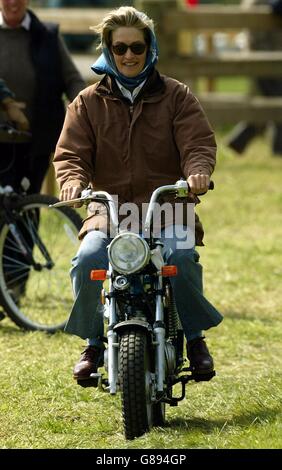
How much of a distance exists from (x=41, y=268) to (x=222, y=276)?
2142mm

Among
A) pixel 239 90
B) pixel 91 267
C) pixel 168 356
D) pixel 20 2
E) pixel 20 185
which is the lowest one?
pixel 168 356

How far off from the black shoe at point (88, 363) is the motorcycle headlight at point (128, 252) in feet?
1.97

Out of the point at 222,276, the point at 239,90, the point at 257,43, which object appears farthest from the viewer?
the point at 239,90

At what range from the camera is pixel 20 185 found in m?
8.47

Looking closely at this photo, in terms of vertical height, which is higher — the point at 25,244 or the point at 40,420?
the point at 25,244

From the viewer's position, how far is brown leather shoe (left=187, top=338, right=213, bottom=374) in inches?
233

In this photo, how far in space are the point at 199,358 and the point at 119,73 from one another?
1.38 meters

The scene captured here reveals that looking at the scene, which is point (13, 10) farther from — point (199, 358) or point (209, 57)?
point (209, 57)

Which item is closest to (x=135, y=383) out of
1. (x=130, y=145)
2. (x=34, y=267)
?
(x=130, y=145)

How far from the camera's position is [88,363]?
5844mm

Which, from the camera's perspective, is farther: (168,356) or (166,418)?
(166,418)

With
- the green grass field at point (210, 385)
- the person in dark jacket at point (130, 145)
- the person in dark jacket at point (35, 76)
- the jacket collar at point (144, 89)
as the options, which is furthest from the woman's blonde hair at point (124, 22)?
the person in dark jacket at point (35, 76)
